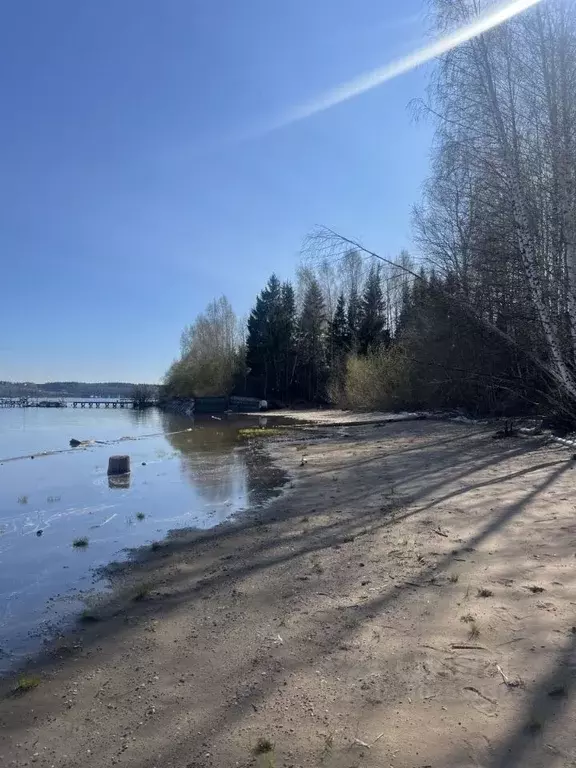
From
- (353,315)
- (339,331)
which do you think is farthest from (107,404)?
(353,315)

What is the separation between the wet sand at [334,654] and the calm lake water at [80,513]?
661 millimetres

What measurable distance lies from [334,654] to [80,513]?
862cm

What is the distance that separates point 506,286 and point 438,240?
39.5 ft

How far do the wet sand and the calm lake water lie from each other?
66 cm

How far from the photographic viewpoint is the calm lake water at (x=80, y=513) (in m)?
5.82

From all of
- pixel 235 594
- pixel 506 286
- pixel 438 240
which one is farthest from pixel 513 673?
pixel 438 240

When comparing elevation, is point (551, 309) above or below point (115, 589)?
above

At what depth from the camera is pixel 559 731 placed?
8.55 ft

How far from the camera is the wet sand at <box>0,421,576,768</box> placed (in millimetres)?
2771

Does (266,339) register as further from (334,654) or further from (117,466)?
(334,654)

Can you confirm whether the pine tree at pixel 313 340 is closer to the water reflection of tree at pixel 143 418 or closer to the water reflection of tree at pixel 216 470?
the water reflection of tree at pixel 143 418

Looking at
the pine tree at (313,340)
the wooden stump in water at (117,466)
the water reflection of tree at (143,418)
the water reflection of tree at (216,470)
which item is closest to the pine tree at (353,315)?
the pine tree at (313,340)

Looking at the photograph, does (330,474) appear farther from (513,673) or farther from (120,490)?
(513,673)

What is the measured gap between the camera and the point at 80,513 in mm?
10930
